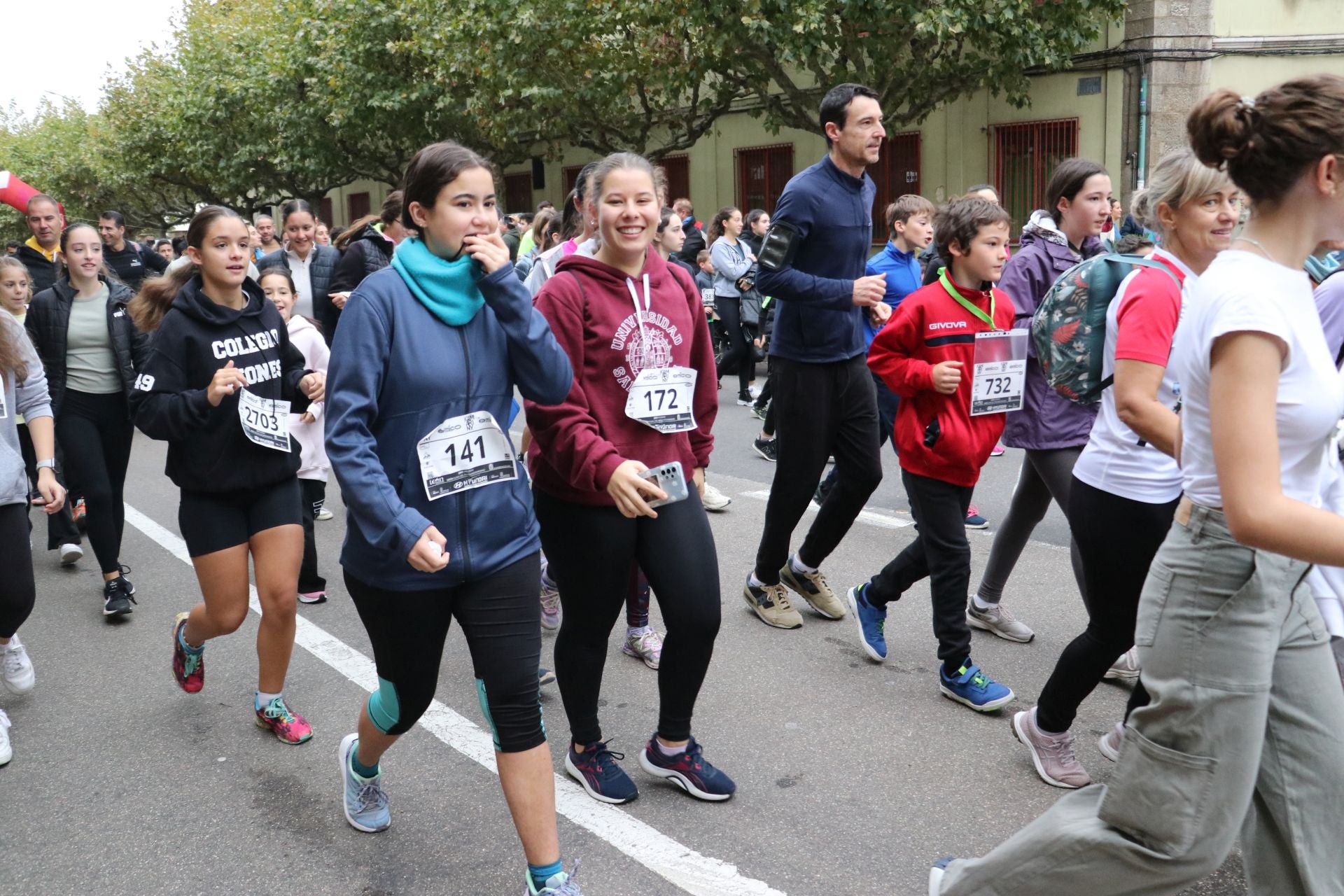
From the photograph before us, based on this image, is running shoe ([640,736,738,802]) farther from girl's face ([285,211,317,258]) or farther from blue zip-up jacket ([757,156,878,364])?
Result: girl's face ([285,211,317,258])

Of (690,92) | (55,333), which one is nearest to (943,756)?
(55,333)

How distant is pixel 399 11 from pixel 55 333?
63.8 feet

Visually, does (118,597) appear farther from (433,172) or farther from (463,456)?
(433,172)

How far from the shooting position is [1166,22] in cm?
1770

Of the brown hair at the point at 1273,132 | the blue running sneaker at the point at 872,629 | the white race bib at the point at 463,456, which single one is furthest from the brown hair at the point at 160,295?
the brown hair at the point at 1273,132

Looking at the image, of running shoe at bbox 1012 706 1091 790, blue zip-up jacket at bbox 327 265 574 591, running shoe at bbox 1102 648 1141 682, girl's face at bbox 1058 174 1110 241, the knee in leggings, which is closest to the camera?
blue zip-up jacket at bbox 327 265 574 591

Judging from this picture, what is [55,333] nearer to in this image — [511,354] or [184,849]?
[184,849]

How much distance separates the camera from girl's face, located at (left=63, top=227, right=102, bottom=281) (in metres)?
6.28

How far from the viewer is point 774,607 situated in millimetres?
5363

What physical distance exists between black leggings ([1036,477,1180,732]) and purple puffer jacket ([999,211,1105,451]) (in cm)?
76

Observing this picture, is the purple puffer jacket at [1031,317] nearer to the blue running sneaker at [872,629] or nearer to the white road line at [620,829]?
the blue running sneaker at [872,629]

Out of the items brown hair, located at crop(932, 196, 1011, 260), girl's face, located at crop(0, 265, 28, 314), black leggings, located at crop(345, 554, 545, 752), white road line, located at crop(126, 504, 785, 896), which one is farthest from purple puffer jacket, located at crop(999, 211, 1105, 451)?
girl's face, located at crop(0, 265, 28, 314)

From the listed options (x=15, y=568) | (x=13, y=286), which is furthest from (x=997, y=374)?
(x=13, y=286)

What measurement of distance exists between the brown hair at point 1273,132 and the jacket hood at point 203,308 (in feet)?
10.5
